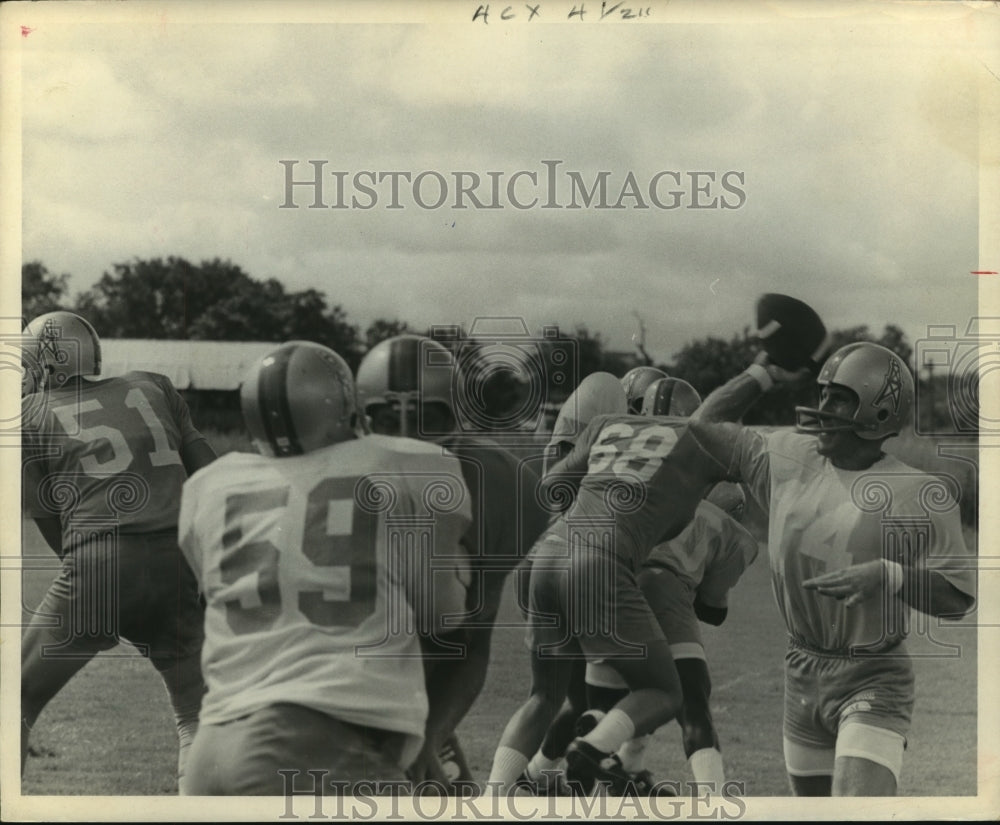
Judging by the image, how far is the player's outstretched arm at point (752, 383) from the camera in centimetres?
394

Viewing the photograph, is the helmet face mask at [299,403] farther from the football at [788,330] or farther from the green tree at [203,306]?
the football at [788,330]

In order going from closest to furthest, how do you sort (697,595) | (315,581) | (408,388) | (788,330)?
(315,581), (408,388), (788,330), (697,595)

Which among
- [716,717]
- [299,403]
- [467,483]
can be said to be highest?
[299,403]

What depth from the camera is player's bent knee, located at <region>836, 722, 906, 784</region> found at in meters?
3.88

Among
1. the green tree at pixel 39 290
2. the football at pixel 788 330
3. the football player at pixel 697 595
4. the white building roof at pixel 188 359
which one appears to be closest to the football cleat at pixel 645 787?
the football player at pixel 697 595

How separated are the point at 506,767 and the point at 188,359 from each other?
5.34ft

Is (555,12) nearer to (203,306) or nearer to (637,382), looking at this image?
(637,382)

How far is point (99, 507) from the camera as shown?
403cm

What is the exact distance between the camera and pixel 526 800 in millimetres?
4004

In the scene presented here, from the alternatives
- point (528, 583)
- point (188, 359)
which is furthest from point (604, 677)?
point (188, 359)

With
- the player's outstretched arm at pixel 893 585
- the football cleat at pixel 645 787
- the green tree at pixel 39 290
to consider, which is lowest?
the football cleat at pixel 645 787

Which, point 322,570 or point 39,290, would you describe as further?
point 39,290

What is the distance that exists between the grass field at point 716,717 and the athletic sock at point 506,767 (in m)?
0.03

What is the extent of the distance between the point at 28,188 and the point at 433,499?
1621mm
